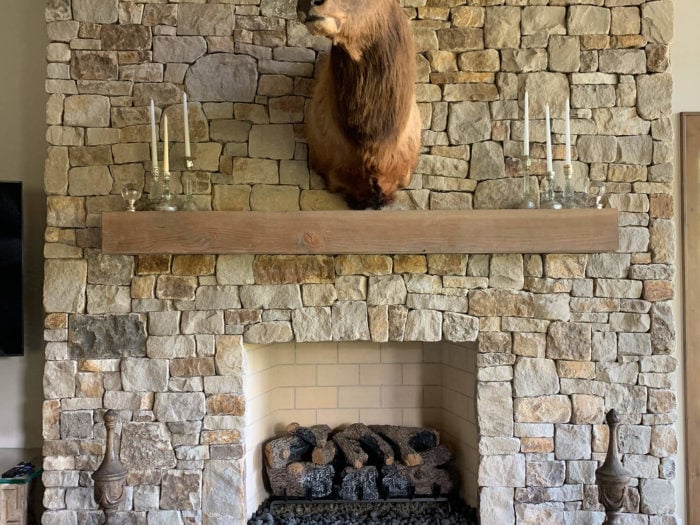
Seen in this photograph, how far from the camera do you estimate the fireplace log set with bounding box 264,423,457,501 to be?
298 cm

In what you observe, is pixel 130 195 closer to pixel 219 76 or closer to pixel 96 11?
pixel 219 76

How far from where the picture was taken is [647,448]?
2.60 meters

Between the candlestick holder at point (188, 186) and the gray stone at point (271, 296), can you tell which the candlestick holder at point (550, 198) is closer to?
the gray stone at point (271, 296)

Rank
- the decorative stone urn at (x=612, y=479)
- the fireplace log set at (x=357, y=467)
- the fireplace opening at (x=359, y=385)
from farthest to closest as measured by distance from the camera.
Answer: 1. the fireplace opening at (x=359, y=385)
2. the fireplace log set at (x=357, y=467)
3. the decorative stone urn at (x=612, y=479)

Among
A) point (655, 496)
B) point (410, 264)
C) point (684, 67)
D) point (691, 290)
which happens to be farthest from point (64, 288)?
point (684, 67)

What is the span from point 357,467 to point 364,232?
1.31 m

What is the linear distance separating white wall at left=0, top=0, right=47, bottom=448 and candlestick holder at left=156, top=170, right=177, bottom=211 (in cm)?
97

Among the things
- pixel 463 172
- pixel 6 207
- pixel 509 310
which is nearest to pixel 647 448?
pixel 509 310

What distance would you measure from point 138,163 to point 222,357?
0.98m

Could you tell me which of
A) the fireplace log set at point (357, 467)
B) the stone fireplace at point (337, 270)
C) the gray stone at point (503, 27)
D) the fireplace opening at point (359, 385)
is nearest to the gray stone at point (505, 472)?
the stone fireplace at point (337, 270)

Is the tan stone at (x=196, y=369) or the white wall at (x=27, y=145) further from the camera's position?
the white wall at (x=27, y=145)

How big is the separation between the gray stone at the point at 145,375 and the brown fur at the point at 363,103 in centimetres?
113

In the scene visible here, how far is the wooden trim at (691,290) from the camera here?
10.1 ft

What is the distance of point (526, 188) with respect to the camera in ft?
8.54
